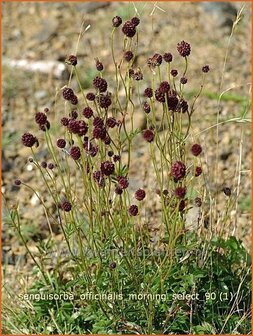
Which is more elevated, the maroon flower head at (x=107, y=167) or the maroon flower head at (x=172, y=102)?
the maroon flower head at (x=172, y=102)

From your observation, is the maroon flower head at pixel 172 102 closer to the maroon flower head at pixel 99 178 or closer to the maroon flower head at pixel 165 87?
the maroon flower head at pixel 165 87

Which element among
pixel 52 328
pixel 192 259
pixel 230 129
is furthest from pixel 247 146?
pixel 52 328

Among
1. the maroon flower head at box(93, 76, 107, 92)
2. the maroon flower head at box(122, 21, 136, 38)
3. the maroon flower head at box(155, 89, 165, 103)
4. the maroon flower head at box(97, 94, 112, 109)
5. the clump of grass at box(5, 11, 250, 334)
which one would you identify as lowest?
the clump of grass at box(5, 11, 250, 334)

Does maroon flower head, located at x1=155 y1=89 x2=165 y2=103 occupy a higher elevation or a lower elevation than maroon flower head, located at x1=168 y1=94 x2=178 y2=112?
higher

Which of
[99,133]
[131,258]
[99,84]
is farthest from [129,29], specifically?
[131,258]

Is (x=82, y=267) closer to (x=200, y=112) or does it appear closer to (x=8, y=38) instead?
(x=200, y=112)

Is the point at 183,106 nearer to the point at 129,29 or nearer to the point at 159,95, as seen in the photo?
the point at 159,95

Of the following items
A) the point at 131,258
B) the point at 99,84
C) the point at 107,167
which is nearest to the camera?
the point at 107,167

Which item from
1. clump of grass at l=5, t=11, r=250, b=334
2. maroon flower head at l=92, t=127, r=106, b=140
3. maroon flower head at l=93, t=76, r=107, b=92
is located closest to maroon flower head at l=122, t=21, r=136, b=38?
clump of grass at l=5, t=11, r=250, b=334

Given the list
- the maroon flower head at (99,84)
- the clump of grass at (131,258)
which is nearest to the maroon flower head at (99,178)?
the clump of grass at (131,258)

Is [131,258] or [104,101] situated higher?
[104,101]

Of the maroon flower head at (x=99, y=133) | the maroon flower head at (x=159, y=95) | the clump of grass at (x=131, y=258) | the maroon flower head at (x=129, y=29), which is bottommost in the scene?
the clump of grass at (x=131, y=258)

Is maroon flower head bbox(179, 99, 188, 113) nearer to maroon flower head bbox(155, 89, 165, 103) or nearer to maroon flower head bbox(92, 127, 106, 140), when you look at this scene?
maroon flower head bbox(155, 89, 165, 103)
